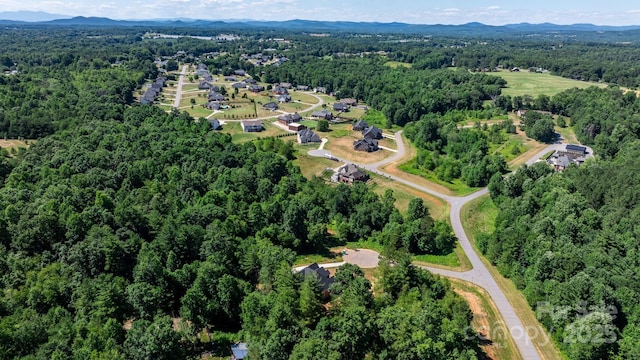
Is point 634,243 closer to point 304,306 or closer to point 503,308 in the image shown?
point 503,308

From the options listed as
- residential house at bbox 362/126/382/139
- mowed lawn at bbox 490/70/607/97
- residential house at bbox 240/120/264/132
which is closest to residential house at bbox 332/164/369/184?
residential house at bbox 362/126/382/139

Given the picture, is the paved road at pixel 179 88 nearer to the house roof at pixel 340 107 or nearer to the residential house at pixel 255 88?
the residential house at pixel 255 88

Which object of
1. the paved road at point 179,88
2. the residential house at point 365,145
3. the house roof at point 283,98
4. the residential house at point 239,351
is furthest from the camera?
the house roof at point 283,98

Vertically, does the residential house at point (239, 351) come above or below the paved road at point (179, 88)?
above

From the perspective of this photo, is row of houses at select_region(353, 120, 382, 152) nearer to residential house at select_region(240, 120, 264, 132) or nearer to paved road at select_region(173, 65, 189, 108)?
residential house at select_region(240, 120, 264, 132)

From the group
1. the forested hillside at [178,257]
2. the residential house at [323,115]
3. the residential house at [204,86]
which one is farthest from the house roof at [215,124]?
the residential house at [204,86]

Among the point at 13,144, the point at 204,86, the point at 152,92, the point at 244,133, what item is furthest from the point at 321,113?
the point at 13,144

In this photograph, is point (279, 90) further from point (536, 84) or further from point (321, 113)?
point (536, 84)

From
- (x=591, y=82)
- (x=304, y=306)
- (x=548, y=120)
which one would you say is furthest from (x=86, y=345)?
(x=591, y=82)
